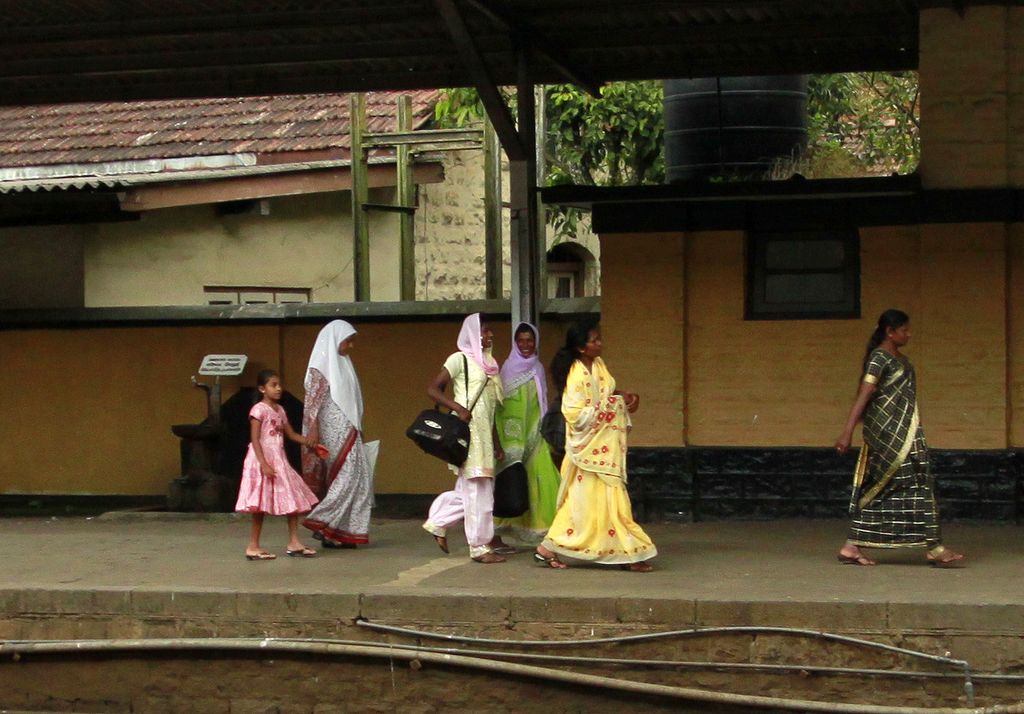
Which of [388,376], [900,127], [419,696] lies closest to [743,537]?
[419,696]

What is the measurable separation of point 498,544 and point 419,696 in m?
1.92

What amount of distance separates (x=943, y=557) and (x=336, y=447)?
3.59 metres

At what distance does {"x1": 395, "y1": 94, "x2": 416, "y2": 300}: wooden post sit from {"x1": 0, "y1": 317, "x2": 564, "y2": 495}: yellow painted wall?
10.2 feet

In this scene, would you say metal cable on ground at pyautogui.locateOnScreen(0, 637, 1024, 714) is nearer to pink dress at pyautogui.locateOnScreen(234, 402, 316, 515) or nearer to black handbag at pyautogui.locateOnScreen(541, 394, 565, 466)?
pink dress at pyautogui.locateOnScreen(234, 402, 316, 515)

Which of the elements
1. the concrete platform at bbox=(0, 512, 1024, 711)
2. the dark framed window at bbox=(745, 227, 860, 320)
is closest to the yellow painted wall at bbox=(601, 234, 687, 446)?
the dark framed window at bbox=(745, 227, 860, 320)

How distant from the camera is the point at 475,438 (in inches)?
356

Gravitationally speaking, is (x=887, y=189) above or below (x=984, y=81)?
below

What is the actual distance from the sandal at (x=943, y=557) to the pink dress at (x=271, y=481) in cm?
359

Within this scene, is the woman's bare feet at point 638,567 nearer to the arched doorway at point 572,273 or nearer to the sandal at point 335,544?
the sandal at point 335,544

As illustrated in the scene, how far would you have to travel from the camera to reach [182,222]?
15.2m

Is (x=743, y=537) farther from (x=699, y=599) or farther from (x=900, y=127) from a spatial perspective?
(x=900, y=127)

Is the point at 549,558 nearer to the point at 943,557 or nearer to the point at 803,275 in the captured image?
the point at 943,557

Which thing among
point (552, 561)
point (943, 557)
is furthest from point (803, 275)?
point (552, 561)

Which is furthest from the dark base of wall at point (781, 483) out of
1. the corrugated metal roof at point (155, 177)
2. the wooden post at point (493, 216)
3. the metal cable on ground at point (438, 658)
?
the corrugated metal roof at point (155, 177)
